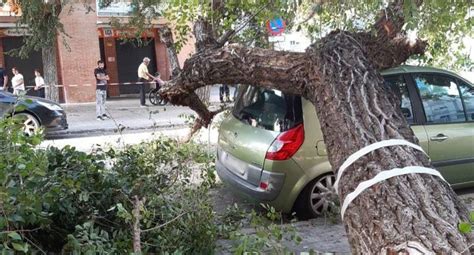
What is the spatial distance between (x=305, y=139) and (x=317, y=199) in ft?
2.29

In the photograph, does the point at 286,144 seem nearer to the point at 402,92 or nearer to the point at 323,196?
the point at 323,196

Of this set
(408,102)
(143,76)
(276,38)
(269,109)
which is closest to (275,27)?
(276,38)

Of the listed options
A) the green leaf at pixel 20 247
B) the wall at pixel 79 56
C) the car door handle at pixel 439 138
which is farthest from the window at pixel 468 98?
the wall at pixel 79 56

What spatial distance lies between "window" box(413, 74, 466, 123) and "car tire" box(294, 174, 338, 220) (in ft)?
4.42

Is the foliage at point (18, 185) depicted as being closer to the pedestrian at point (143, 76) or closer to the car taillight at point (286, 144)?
the car taillight at point (286, 144)

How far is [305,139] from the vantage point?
16.8 feet

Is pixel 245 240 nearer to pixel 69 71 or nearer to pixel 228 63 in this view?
pixel 228 63

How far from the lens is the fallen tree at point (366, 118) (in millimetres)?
2463

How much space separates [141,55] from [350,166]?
24.4 metres

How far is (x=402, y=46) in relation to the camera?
16.4 ft

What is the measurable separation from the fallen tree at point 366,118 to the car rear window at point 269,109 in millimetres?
738

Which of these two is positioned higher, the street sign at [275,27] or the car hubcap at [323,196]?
the street sign at [275,27]

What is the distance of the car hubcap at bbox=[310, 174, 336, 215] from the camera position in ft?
17.3

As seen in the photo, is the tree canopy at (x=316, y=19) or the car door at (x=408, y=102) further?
the car door at (x=408, y=102)
